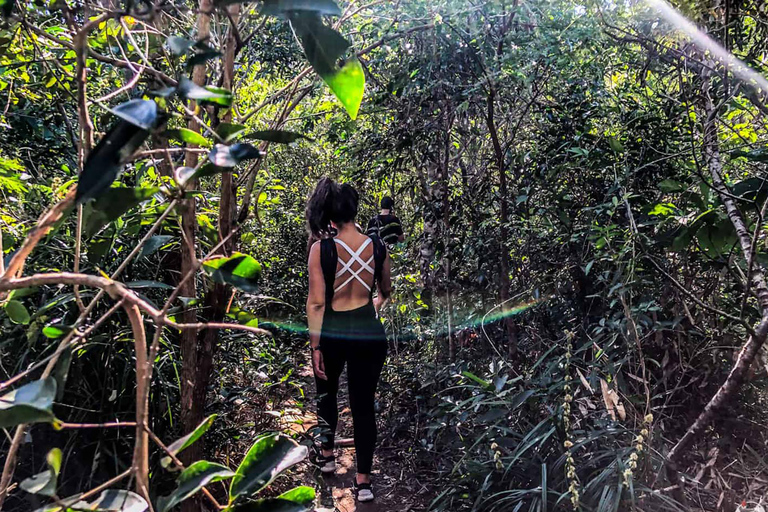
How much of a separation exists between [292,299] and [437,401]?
11.3 feet

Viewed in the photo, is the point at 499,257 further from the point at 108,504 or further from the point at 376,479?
the point at 108,504

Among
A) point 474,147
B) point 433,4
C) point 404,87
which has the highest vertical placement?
point 433,4

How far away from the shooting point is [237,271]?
33.5 inches

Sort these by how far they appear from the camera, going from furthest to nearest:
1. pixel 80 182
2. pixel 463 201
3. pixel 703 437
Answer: pixel 463 201 → pixel 703 437 → pixel 80 182

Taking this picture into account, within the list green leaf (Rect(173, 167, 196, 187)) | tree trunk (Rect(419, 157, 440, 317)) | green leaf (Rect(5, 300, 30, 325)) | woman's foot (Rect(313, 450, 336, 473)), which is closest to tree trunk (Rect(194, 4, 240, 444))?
green leaf (Rect(5, 300, 30, 325))

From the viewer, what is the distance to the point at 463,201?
12.6ft

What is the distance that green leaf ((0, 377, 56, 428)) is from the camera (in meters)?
0.58

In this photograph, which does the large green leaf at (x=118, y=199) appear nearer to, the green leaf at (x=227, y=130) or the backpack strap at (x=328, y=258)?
the green leaf at (x=227, y=130)

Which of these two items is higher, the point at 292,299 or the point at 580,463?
the point at 292,299

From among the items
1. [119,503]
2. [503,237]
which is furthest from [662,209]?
[119,503]

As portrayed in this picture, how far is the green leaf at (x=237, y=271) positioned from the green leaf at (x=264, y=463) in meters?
0.23

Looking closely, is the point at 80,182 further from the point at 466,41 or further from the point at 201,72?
the point at 466,41

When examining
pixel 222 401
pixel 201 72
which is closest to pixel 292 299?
pixel 222 401

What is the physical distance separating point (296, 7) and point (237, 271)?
1.30ft
